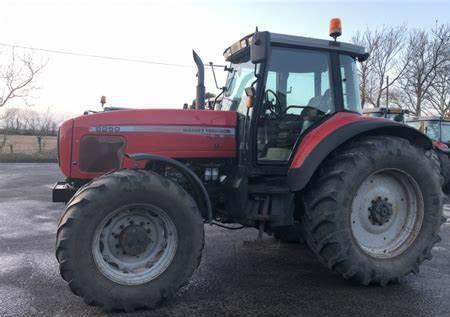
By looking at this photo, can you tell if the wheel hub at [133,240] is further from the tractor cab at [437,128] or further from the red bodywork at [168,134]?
the tractor cab at [437,128]

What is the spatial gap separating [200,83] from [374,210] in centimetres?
231

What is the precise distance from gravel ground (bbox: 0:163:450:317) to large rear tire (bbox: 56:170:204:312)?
21cm

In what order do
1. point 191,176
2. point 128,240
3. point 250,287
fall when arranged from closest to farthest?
point 128,240
point 191,176
point 250,287

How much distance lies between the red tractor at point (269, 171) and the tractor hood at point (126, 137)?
0.03ft

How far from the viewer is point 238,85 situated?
16.5 feet

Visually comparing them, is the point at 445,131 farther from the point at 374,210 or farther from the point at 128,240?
the point at 128,240

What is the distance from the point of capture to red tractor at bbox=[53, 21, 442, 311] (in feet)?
12.8

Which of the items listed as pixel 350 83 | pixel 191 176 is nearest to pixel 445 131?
pixel 350 83

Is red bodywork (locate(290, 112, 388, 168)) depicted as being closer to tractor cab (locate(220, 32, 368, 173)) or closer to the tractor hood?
tractor cab (locate(220, 32, 368, 173))

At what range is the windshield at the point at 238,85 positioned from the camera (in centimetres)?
481

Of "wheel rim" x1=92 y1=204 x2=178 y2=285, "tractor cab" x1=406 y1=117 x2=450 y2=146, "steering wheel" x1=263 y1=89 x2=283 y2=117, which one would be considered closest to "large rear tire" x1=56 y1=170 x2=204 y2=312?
"wheel rim" x1=92 y1=204 x2=178 y2=285

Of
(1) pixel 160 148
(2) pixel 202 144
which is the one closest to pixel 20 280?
(1) pixel 160 148

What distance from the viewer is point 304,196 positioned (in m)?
4.52

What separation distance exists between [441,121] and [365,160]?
1187 cm
